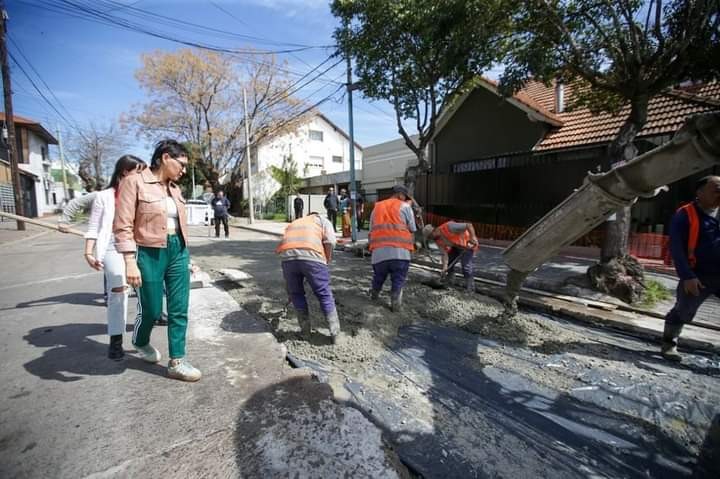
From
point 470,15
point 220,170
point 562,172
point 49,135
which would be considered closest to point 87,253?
point 470,15

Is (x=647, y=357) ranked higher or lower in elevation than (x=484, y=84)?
lower

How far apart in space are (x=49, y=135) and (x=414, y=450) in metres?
42.0

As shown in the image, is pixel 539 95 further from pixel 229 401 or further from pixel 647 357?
Result: pixel 229 401

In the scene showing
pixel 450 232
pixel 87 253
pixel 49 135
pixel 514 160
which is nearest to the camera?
pixel 87 253

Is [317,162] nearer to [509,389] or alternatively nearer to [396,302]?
[396,302]

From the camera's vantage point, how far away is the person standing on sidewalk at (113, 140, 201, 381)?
7.43ft

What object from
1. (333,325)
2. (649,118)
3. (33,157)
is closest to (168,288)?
(333,325)

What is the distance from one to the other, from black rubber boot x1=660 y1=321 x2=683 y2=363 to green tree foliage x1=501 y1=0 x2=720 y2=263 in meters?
2.17

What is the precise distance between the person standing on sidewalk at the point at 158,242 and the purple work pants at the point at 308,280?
90cm

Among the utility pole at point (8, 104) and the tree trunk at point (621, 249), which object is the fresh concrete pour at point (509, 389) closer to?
the tree trunk at point (621, 249)

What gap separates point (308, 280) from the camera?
321 centimetres

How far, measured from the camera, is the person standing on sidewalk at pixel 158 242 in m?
2.26

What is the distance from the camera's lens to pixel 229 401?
225 cm

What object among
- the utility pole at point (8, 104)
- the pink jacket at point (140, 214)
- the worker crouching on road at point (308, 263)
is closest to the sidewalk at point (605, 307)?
the worker crouching on road at point (308, 263)
